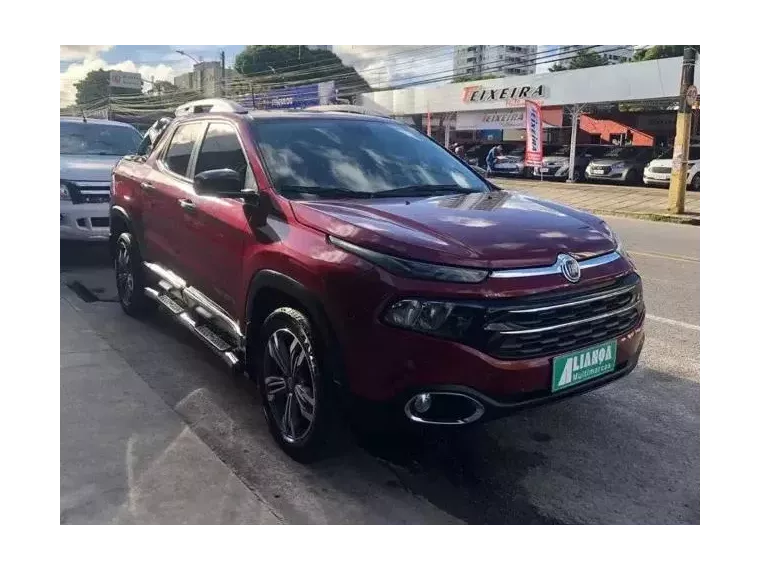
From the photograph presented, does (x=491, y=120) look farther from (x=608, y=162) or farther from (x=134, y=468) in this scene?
(x=134, y=468)

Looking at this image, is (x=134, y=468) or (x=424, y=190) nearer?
(x=134, y=468)

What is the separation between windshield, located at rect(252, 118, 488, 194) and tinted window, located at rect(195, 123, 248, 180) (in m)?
0.17

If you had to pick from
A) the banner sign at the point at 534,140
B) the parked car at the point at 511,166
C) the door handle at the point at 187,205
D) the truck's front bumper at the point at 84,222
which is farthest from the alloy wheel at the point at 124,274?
the parked car at the point at 511,166

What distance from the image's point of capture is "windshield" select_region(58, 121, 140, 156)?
9047 millimetres

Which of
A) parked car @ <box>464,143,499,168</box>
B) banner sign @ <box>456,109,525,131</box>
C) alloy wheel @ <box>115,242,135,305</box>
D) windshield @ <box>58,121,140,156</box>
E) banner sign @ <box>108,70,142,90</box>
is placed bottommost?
alloy wheel @ <box>115,242,135,305</box>

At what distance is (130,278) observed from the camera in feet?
19.2

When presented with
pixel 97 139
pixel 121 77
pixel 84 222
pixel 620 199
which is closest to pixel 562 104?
pixel 620 199

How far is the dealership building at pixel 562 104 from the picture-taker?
2316 cm

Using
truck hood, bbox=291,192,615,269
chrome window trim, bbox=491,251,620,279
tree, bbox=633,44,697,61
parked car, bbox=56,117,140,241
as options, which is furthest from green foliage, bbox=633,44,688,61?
parked car, bbox=56,117,140,241

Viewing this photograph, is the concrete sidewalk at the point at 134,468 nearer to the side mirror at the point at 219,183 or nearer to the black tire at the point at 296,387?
the black tire at the point at 296,387

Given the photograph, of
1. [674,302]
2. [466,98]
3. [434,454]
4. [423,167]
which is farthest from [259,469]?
[466,98]

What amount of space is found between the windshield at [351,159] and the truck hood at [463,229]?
0.30 m

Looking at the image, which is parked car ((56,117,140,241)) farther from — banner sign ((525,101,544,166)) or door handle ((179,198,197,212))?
banner sign ((525,101,544,166))

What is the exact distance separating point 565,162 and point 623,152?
2281mm
